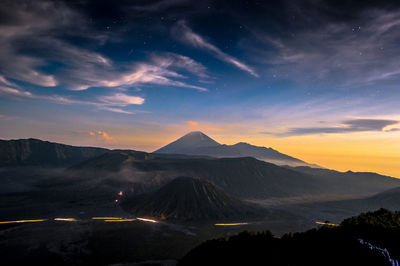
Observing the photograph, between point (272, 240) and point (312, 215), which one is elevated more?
point (272, 240)

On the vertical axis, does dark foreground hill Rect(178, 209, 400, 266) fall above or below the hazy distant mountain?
above

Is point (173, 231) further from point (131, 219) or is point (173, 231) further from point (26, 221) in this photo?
point (26, 221)

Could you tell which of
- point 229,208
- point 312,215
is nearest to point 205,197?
point 229,208

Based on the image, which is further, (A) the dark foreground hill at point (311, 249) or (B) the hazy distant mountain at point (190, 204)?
(B) the hazy distant mountain at point (190, 204)

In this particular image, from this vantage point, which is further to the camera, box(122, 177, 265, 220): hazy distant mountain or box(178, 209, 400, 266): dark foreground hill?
box(122, 177, 265, 220): hazy distant mountain
